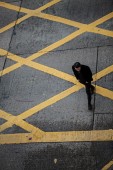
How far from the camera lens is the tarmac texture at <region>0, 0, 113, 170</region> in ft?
28.7

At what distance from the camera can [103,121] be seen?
9.05 meters

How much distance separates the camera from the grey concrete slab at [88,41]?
11.0 meters

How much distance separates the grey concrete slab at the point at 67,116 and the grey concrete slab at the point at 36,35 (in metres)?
2.55

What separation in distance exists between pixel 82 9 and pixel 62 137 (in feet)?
17.7

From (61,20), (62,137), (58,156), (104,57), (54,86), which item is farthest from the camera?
(61,20)

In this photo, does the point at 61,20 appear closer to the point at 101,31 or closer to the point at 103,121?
the point at 101,31

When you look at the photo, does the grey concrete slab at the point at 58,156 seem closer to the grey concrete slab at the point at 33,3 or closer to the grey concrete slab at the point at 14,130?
the grey concrete slab at the point at 14,130

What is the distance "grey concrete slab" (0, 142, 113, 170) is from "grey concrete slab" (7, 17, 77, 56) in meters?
3.72

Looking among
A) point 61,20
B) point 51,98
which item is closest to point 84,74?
point 51,98

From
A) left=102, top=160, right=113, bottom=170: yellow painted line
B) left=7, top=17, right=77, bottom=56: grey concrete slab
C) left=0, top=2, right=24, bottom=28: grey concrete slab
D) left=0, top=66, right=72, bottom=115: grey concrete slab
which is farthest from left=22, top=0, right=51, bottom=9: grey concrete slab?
left=102, top=160, right=113, bottom=170: yellow painted line

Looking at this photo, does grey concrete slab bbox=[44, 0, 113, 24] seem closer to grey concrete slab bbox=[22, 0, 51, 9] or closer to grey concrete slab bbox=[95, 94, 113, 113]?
grey concrete slab bbox=[22, 0, 51, 9]

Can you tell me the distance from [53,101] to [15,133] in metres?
1.43

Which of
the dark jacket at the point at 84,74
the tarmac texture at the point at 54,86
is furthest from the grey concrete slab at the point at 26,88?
the dark jacket at the point at 84,74

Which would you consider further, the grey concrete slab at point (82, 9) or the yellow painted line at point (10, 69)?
the grey concrete slab at point (82, 9)
